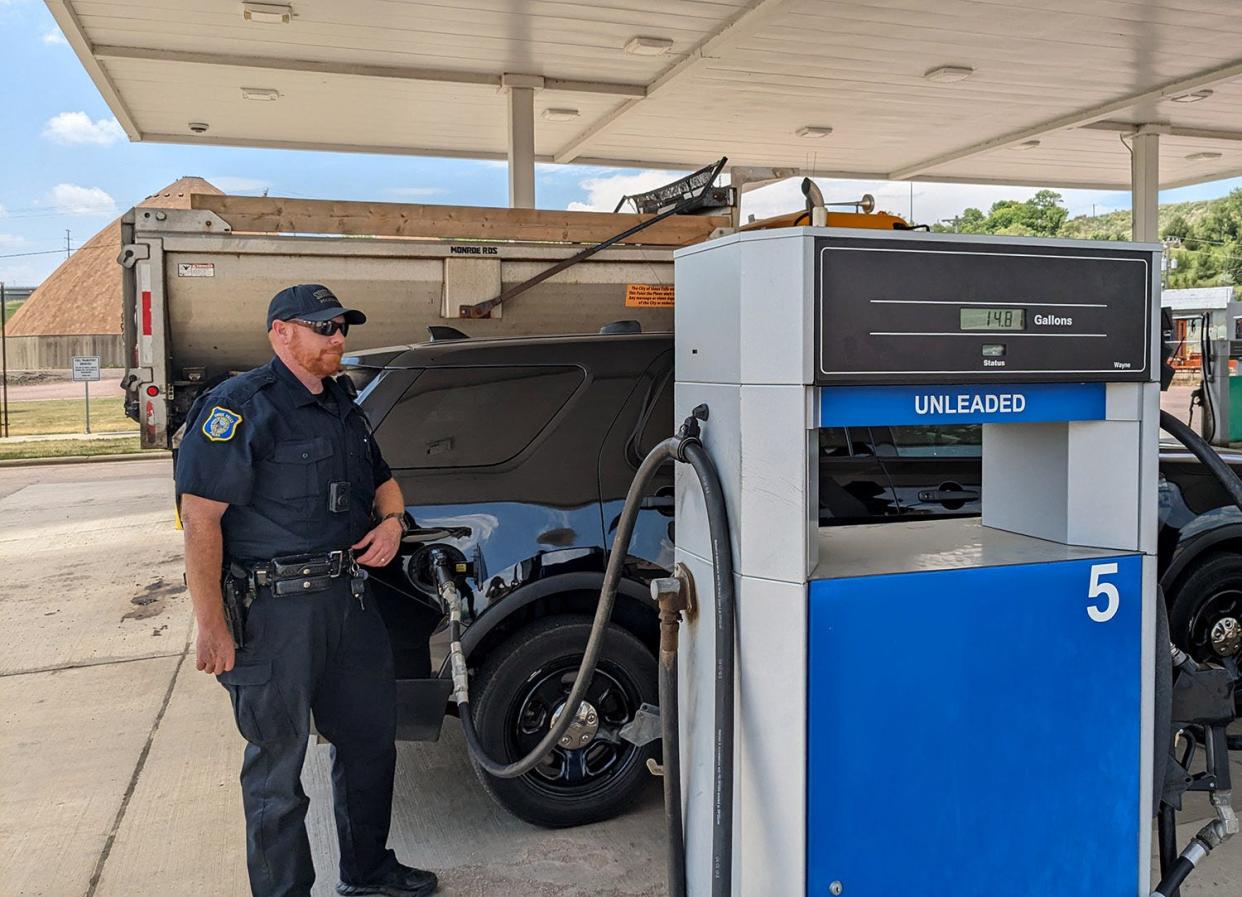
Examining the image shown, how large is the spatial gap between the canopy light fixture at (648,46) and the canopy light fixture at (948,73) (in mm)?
2958

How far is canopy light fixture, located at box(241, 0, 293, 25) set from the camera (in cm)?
902

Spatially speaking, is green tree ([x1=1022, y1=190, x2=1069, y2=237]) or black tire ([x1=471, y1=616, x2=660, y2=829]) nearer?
black tire ([x1=471, y1=616, x2=660, y2=829])

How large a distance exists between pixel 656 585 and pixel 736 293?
66 centimetres

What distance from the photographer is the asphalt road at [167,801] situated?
Result: 361 centimetres

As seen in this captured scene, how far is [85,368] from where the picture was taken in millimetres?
22109

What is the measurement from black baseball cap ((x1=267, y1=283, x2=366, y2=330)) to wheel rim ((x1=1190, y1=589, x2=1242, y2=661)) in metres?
3.74

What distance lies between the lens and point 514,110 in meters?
11.7

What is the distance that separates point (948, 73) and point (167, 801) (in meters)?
10.2

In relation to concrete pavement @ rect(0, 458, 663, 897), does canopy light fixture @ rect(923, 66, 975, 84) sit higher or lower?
higher

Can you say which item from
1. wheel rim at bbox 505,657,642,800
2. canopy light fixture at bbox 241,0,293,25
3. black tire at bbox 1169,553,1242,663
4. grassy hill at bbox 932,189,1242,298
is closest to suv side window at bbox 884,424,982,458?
black tire at bbox 1169,553,1242,663

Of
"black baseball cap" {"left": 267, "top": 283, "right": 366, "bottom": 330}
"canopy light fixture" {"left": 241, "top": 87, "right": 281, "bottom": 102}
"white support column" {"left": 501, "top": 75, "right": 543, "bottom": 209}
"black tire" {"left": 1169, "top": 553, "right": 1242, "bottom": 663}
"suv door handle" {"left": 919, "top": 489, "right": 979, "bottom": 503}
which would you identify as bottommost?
"black tire" {"left": 1169, "top": 553, "right": 1242, "bottom": 663}

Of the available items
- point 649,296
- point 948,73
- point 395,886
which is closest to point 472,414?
point 395,886

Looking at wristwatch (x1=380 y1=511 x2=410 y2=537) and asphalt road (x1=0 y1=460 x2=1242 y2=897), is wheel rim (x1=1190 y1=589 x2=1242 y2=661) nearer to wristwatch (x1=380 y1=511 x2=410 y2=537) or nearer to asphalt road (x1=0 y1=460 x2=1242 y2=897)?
asphalt road (x1=0 y1=460 x2=1242 y2=897)

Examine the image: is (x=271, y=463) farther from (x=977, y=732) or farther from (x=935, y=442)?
(x=935, y=442)
